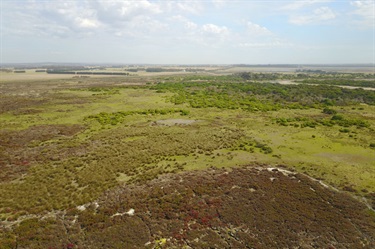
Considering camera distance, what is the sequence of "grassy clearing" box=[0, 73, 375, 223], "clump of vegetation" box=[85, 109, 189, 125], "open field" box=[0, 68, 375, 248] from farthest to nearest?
"clump of vegetation" box=[85, 109, 189, 125], "grassy clearing" box=[0, 73, 375, 223], "open field" box=[0, 68, 375, 248]

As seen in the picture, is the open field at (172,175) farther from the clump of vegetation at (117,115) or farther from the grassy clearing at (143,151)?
the clump of vegetation at (117,115)

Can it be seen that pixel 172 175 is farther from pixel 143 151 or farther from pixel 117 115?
pixel 117 115

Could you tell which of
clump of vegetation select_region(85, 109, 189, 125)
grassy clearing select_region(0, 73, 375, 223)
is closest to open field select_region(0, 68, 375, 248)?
grassy clearing select_region(0, 73, 375, 223)

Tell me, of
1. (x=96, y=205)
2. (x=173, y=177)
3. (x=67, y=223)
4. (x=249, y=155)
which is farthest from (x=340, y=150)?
(x=67, y=223)

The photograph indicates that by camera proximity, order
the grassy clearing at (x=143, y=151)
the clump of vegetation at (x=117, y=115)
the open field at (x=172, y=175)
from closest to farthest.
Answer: the open field at (x=172, y=175) < the grassy clearing at (x=143, y=151) < the clump of vegetation at (x=117, y=115)

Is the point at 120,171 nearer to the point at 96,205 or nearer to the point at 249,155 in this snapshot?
the point at 96,205

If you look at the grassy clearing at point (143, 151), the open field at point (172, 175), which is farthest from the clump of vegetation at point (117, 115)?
the grassy clearing at point (143, 151)

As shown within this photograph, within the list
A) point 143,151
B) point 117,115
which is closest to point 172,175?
point 143,151

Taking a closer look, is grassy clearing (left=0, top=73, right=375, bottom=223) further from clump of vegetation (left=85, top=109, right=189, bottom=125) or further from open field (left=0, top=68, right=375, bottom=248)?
clump of vegetation (left=85, top=109, right=189, bottom=125)
